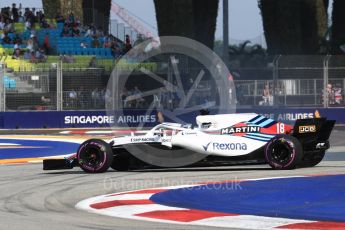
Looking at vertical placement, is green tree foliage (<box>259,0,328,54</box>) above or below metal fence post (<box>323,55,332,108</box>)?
above

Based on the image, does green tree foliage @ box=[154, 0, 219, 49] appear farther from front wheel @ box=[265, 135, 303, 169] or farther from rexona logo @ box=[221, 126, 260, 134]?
front wheel @ box=[265, 135, 303, 169]

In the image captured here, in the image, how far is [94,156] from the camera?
46.1 feet

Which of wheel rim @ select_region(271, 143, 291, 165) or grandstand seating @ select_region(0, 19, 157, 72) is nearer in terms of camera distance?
wheel rim @ select_region(271, 143, 291, 165)

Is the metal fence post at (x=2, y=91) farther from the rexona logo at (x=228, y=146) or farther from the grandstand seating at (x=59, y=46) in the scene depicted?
the rexona logo at (x=228, y=146)

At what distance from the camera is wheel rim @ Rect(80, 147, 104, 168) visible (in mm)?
13914

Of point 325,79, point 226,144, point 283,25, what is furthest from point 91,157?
point 283,25

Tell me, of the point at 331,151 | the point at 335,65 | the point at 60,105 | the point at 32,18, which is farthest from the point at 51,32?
the point at 331,151

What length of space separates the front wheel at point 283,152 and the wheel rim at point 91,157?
292cm

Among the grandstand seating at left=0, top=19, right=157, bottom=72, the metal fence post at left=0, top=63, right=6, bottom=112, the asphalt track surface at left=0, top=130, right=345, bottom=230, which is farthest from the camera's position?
the grandstand seating at left=0, top=19, right=157, bottom=72

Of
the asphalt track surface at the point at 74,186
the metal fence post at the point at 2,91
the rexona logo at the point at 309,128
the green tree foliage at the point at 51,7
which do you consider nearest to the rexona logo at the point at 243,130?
the asphalt track surface at the point at 74,186

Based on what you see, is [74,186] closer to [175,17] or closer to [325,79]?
[325,79]

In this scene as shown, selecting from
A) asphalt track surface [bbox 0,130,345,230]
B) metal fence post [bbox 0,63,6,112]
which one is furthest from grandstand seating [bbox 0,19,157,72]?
asphalt track surface [bbox 0,130,345,230]

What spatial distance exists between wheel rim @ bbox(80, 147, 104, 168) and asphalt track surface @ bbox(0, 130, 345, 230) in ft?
0.78

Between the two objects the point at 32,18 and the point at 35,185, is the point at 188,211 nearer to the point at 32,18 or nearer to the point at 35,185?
the point at 35,185
